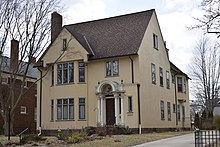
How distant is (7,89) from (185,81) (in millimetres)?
20261

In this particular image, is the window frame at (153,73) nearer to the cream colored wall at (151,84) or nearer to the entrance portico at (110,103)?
the cream colored wall at (151,84)

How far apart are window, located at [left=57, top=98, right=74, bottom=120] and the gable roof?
448 cm

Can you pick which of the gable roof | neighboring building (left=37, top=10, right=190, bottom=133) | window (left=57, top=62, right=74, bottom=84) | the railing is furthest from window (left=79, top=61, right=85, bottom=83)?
the railing

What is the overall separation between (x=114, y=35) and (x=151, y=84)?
5.64m

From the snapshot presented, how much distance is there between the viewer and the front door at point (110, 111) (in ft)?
104

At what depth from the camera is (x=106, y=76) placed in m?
32.1

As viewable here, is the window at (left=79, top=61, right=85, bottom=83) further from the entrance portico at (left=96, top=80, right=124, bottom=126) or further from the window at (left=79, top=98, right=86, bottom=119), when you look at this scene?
the entrance portico at (left=96, top=80, right=124, bottom=126)

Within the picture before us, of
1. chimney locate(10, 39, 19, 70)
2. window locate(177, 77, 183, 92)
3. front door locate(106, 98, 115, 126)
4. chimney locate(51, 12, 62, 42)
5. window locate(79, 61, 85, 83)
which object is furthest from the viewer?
window locate(177, 77, 183, 92)

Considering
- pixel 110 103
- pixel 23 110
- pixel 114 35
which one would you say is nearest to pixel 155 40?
pixel 114 35

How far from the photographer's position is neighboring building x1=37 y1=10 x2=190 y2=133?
101ft

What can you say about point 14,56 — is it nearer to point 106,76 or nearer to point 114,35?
→ point 114,35

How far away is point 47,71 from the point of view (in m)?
35.0

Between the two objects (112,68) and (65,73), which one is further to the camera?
(65,73)

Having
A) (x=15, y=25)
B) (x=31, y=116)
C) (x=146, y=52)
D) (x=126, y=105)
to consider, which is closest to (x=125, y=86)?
(x=126, y=105)
